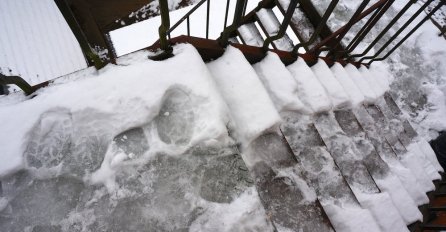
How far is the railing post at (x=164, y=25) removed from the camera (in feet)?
3.83

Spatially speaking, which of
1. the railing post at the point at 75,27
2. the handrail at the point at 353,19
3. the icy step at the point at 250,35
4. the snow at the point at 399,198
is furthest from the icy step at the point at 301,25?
the railing post at the point at 75,27

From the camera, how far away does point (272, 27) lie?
3436 mm

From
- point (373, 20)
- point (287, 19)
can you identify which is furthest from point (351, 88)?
point (287, 19)

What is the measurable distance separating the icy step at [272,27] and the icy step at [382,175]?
4.88 ft

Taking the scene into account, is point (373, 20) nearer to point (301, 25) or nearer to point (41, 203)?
point (301, 25)

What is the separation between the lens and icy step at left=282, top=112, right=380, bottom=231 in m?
1.57

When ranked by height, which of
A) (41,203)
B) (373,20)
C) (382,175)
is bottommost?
(382,175)

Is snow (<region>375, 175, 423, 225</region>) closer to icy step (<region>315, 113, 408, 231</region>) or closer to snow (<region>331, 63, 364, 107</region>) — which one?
icy step (<region>315, 113, 408, 231</region>)

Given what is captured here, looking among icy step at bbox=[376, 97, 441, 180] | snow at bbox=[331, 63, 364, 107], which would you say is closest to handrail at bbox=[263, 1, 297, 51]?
snow at bbox=[331, 63, 364, 107]

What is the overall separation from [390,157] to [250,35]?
235cm

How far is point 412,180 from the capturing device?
240cm

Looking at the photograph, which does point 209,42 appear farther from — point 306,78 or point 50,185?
point 50,185

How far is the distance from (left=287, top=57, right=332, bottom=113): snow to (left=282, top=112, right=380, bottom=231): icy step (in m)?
0.19

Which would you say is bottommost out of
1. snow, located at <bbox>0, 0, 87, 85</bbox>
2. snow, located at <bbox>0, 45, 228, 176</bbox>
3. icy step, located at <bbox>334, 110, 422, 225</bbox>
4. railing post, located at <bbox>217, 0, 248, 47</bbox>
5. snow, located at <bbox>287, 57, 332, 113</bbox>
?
snow, located at <bbox>0, 0, 87, 85</bbox>
